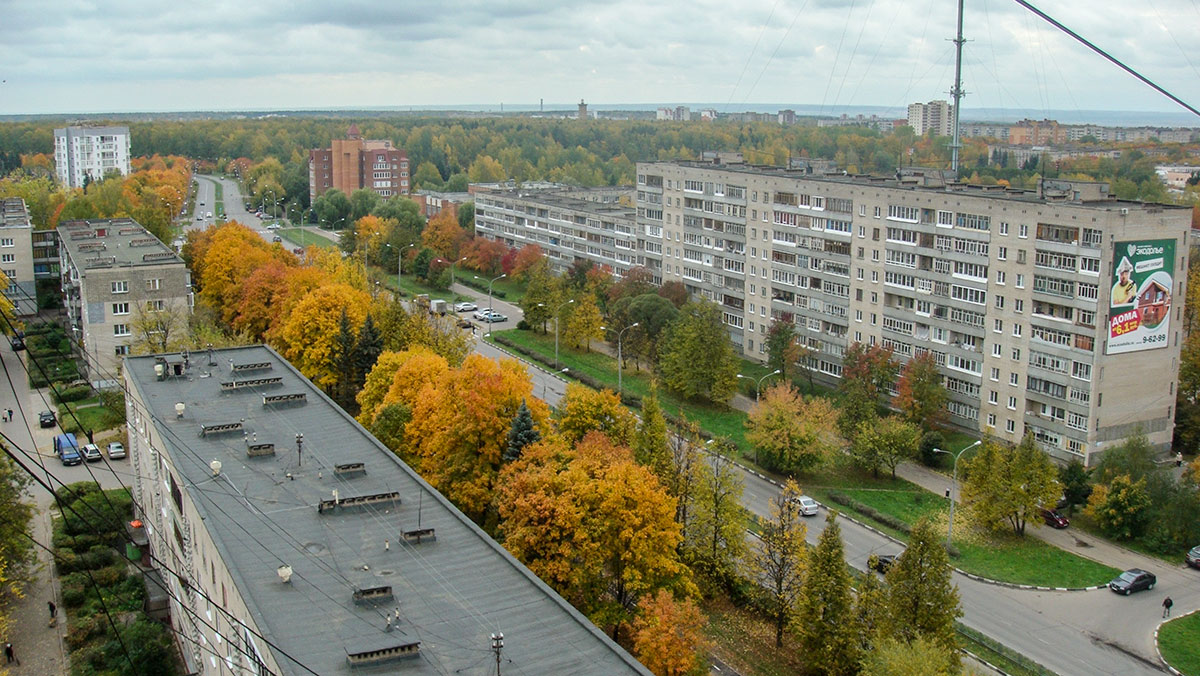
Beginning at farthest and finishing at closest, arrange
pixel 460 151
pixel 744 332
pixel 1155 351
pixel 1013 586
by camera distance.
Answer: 1. pixel 460 151
2. pixel 744 332
3. pixel 1155 351
4. pixel 1013 586

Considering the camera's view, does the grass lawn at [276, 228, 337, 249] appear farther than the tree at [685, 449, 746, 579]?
Yes

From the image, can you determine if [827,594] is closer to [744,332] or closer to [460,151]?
[744,332]

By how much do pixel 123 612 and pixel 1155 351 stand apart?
116 feet

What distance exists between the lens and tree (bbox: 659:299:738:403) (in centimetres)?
4609

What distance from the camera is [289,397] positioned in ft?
96.7

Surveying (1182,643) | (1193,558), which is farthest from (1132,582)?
(1193,558)

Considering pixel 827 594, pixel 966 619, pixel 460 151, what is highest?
pixel 460 151

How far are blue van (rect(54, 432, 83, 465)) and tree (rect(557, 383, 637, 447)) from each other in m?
17.8

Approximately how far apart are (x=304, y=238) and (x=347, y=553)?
77284mm

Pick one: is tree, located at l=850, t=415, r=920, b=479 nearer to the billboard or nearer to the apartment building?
the billboard

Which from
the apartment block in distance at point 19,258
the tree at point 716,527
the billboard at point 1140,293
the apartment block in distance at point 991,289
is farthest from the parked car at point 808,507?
the apartment block in distance at point 19,258

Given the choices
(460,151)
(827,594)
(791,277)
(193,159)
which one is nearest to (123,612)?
(827,594)

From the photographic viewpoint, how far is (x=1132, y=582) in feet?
101

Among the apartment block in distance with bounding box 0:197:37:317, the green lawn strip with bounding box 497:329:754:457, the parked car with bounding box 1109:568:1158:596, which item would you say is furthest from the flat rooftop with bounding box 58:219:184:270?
the parked car with bounding box 1109:568:1158:596
